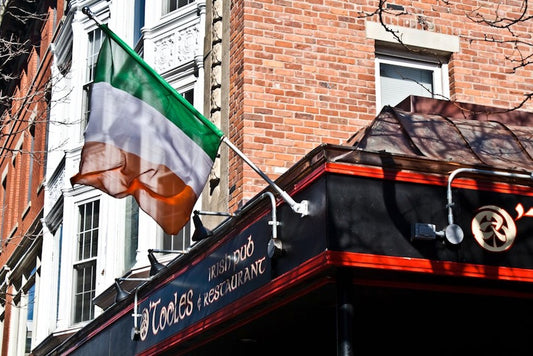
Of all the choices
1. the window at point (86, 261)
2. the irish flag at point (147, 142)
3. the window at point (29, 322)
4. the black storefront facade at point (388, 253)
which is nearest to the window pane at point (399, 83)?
the black storefront facade at point (388, 253)

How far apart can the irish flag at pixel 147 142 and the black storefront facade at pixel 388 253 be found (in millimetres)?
637

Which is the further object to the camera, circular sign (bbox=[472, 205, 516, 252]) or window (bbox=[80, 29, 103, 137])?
window (bbox=[80, 29, 103, 137])

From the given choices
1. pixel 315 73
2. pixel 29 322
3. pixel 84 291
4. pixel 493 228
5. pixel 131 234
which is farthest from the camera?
pixel 29 322

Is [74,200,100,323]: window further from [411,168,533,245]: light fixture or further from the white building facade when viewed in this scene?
[411,168,533,245]: light fixture

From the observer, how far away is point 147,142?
944cm

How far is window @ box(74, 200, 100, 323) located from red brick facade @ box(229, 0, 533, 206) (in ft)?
18.2

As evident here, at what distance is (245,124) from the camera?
41.3 feet

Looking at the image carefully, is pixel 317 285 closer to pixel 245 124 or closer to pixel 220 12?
pixel 245 124

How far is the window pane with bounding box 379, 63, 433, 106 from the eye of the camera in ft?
45.2

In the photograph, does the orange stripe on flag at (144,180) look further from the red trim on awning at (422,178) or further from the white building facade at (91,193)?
the white building facade at (91,193)

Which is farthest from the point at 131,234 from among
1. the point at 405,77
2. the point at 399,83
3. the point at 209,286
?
the point at 209,286

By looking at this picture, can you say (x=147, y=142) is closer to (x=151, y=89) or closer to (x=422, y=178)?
(x=151, y=89)

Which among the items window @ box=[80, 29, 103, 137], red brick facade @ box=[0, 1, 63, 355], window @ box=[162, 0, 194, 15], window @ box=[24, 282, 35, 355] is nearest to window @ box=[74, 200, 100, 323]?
window @ box=[80, 29, 103, 137]

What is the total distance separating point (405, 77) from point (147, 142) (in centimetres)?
559
